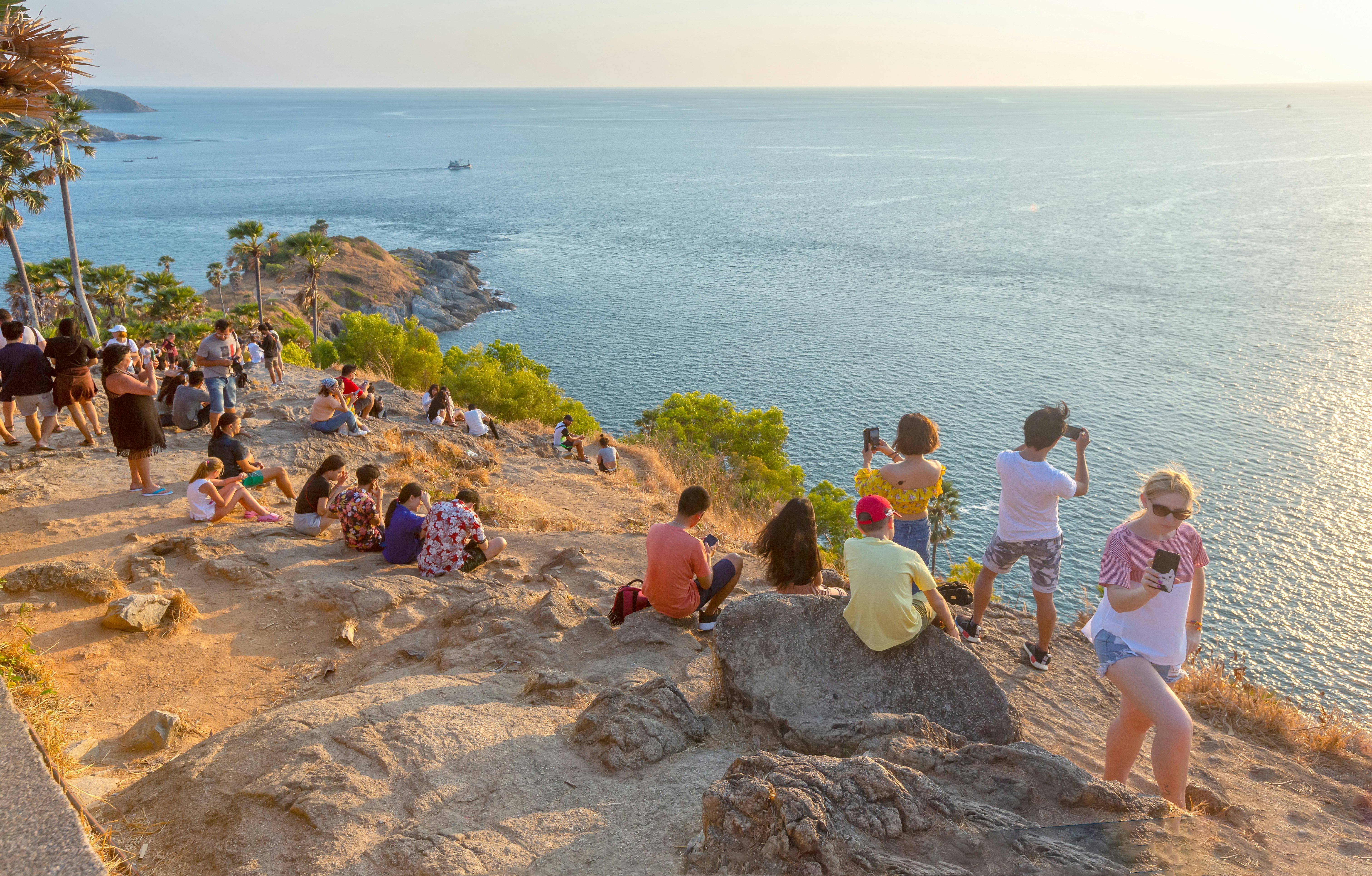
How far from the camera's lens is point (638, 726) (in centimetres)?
569

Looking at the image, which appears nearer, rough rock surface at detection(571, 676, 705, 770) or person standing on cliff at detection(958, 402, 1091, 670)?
rough rock surface at detection(571, 676, 705, 770)

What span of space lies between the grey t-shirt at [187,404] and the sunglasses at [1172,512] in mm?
15180

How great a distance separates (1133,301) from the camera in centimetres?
7319

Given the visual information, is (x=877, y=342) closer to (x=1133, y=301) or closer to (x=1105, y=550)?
(x=1133, y=301)

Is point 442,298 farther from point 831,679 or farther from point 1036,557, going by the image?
point 831,679

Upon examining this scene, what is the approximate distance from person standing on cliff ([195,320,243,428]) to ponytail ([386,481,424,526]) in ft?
19.7

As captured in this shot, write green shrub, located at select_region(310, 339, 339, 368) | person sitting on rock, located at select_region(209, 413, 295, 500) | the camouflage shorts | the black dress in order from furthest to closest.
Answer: green shrub, located at select_region(310, 339, 339, 368) → person sitting on rock, located at select_region(209, 413, 295, 500) → the black dress → the camouflage shorts

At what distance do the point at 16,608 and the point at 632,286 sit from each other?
77.1 meters

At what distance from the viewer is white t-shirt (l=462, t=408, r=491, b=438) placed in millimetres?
20609

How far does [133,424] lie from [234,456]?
139 cm

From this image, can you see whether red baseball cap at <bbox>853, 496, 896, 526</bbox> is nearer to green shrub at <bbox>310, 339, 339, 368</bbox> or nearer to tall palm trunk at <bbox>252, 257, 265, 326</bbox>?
green shrub at <bbox>310, 339, 339, 368</bbox>

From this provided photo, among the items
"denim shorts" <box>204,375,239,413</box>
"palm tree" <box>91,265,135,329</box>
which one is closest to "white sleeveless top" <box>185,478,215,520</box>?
"denim shorts" <box>204,375,239,413</box>

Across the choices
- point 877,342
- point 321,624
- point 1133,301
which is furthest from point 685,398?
point 1133,301

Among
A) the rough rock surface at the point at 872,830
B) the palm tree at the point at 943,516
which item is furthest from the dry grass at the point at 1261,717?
the palm tree at the point at 943,516
